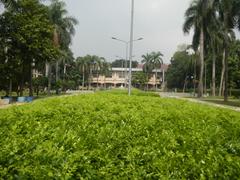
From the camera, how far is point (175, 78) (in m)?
104

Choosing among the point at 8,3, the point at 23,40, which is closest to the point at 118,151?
the point at 8,3

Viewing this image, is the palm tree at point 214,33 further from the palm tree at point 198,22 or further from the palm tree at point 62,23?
the palm tree at point 62,23

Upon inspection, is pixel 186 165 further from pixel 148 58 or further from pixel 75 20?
pixel 148 58

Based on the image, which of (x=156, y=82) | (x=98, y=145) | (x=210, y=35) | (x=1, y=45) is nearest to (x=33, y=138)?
(x=98, y=145)

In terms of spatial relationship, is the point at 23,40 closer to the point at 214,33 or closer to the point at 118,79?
the point at 214,33

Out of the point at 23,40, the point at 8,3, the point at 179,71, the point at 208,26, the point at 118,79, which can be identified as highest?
the point at 208,26

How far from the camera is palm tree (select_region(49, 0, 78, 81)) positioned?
176 ft

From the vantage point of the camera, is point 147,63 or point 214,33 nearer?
point 214,33

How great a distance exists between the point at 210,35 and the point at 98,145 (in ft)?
167

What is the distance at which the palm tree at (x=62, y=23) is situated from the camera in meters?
53.7

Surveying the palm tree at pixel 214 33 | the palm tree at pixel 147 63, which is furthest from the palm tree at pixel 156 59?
the palm tree at pixel 214 33

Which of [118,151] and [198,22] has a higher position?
[198,22]

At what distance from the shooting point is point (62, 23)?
5506cm

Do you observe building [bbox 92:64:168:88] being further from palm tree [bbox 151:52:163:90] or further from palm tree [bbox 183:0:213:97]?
palm tree [bbox 183:0:213:97]
